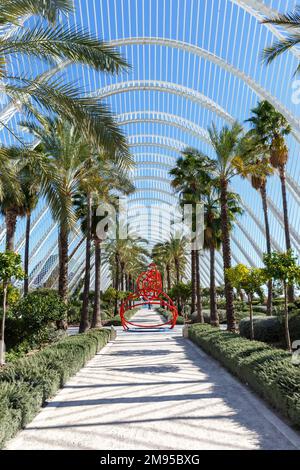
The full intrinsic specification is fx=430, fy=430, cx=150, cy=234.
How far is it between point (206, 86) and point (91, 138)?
23.1 m

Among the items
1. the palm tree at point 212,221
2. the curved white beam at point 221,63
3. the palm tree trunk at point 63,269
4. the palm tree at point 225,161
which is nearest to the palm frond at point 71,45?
the palm tree trunk at point 63,269

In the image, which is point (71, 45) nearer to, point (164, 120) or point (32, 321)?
point (32, 321)

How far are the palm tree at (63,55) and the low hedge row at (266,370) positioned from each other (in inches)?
213

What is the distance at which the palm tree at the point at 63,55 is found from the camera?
352 inches

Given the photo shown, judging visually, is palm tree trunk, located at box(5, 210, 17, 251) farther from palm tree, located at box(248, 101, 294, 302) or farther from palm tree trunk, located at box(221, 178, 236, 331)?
palm tree, located at box(248, 101, 294, 302)

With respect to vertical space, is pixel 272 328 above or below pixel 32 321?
below

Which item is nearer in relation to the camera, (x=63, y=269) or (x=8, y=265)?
(x=8, y=265)

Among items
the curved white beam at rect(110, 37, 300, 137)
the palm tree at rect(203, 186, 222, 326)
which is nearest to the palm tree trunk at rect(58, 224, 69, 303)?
the palm tree at rect(203, 186, 222, 326)

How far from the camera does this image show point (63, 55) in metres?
9.55

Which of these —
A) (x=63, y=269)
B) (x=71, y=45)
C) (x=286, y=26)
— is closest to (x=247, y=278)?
(x=63, y=269)

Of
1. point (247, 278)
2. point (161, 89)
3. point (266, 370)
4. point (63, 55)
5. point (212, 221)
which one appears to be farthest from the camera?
point (161, 89)

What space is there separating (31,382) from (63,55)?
22.6 feet

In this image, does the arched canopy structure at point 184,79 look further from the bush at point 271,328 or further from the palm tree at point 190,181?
the bush at point 271,328

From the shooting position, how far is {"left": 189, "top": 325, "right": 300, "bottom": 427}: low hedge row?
670 cm
